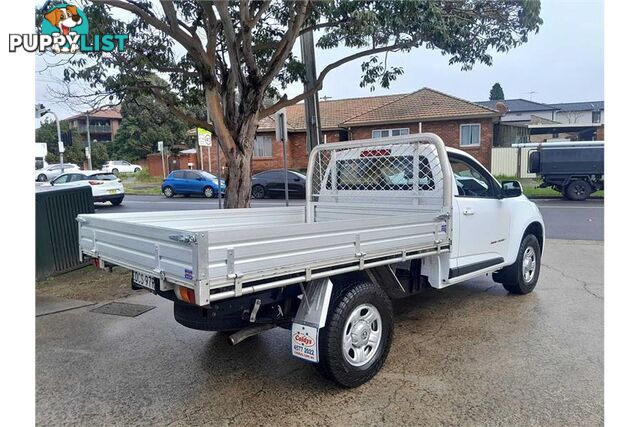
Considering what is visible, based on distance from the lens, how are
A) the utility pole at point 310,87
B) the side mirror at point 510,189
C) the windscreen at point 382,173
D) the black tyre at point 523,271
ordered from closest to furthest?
the windscreen at point 382,173 < the side mirror at point 510,189 < the black tyre at point 523,271 < the utility pole at point 310,87

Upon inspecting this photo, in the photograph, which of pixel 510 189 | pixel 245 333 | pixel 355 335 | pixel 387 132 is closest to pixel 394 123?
pixel 387 132

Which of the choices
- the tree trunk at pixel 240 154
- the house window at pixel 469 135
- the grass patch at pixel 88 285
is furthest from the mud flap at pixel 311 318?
the house window at pixel 469 135

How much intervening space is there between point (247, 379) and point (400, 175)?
2611mm

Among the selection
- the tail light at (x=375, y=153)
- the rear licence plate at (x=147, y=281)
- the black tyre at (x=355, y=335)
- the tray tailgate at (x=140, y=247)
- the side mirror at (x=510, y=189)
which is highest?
the tail light at (x=375, y=153)

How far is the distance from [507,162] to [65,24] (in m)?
22.9

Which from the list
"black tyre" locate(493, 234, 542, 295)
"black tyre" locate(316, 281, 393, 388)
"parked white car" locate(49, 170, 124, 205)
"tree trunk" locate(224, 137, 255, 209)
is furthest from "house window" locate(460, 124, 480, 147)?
"black tyre" locate(316, 281, 393, 388)

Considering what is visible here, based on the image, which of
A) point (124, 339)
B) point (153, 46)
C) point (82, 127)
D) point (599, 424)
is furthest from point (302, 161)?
point (82, 127)

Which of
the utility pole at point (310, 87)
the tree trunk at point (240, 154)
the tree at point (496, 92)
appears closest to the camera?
the tree trunk at point (240, 154)

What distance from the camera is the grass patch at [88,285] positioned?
6.44 meters

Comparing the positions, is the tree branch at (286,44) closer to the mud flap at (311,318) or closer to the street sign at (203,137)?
the street sign at (203,137)

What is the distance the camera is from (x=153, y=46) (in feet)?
29.6

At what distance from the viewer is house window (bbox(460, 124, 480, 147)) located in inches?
982

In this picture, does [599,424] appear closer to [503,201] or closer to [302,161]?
[503,201]

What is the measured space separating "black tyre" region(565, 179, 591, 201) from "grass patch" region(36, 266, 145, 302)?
1718 cm
